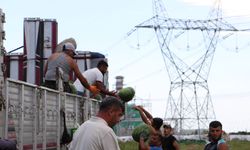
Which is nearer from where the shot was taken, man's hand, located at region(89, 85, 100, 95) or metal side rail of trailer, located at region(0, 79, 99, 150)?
metal side rail of trailer, located at region(0, 79, 99, 150)

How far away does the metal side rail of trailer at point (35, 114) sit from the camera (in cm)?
677

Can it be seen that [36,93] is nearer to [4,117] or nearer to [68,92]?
[4,117]

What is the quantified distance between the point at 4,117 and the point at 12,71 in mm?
12720

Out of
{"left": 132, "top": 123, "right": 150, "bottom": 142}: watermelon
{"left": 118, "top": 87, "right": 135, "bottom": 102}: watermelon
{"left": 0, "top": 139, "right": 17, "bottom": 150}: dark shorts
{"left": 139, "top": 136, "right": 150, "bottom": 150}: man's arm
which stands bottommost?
{"left": 139, "top": 136, "right": 150, "bottom": 150}: man's arm

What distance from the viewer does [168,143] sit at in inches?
430

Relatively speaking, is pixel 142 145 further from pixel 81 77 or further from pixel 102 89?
pixel 102 89

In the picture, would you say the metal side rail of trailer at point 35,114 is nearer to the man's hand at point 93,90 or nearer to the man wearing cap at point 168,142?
the man's hand at point 93,90

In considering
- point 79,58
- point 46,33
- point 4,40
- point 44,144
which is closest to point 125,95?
point 44,144

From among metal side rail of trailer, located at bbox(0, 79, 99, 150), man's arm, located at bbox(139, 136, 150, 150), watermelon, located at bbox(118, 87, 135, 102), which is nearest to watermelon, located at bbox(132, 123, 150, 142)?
man's arm, located at bbox(139, 136, 150, 150)

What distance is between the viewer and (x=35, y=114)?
25.6 ft

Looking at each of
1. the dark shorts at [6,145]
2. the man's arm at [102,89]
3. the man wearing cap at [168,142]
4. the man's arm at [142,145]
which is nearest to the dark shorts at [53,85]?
the man's arm at [102,89]

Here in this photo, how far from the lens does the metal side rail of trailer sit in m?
6.77

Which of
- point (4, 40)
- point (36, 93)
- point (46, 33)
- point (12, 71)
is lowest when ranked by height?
point (36, 93)

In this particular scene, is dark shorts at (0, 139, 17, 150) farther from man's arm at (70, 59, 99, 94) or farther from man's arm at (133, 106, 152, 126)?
man's arm at (133, 106, 152, 126)
